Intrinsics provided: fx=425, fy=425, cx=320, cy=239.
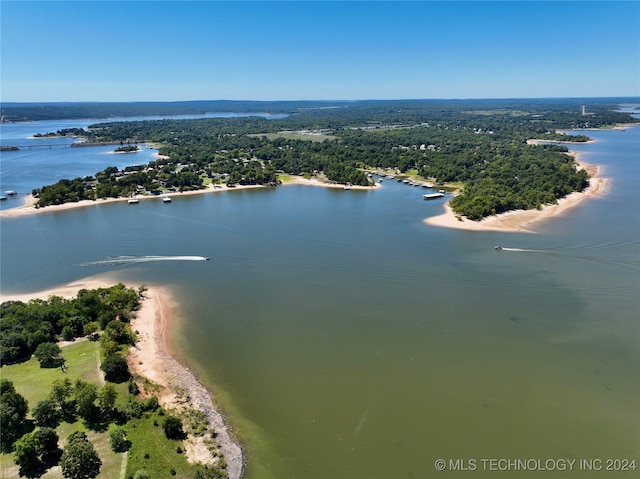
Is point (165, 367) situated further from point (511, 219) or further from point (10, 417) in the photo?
point (511, 219)

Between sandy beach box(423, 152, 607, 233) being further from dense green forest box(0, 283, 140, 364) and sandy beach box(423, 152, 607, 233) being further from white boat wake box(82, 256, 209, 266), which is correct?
dense green forest box(0, 283, 140, 364)

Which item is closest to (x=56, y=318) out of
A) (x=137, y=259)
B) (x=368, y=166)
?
(x=137, y=259)

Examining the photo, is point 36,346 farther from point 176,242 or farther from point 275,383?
point 176,242

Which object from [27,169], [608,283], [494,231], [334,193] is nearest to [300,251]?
[494,231]

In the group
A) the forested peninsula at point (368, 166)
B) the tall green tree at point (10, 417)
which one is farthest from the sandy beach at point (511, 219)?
the tall green tree at point (10, 417)

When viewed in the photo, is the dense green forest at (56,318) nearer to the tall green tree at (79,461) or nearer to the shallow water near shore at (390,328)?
the shallow water near shore at (390,328)

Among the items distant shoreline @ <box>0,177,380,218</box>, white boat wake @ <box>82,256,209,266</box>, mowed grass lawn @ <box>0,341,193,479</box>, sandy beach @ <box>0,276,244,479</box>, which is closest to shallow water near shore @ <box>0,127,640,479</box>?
white boat wake @ <box>82,256,209,266</box>
